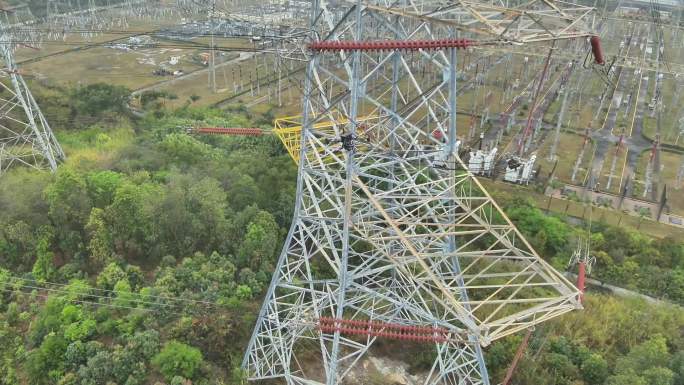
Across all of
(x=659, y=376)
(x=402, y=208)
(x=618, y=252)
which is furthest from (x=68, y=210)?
(x=618, y=252)

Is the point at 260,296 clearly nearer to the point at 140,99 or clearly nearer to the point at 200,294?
the point at 200,294

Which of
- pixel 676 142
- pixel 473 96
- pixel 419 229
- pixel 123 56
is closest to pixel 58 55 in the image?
pixel 123 56

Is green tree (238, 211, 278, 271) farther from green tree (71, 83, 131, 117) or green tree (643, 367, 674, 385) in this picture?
green tree (71, 83, 131, 117)

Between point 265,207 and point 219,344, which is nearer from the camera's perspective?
point 219,344

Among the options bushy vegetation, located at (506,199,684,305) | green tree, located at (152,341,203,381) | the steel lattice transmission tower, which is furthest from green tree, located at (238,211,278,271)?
bushy vegetation, located at (506,199,684,305)

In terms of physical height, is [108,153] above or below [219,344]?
above

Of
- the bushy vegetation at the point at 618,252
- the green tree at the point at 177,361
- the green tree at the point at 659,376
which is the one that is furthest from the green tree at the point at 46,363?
the bushy vegetation at the point at 618,252

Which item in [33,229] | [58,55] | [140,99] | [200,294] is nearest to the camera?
[200,294]

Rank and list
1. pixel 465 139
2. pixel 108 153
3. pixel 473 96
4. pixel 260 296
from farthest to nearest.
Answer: pixel 473 96 < pixel 465 139 < pixel 108 153 < pixel 260 296
